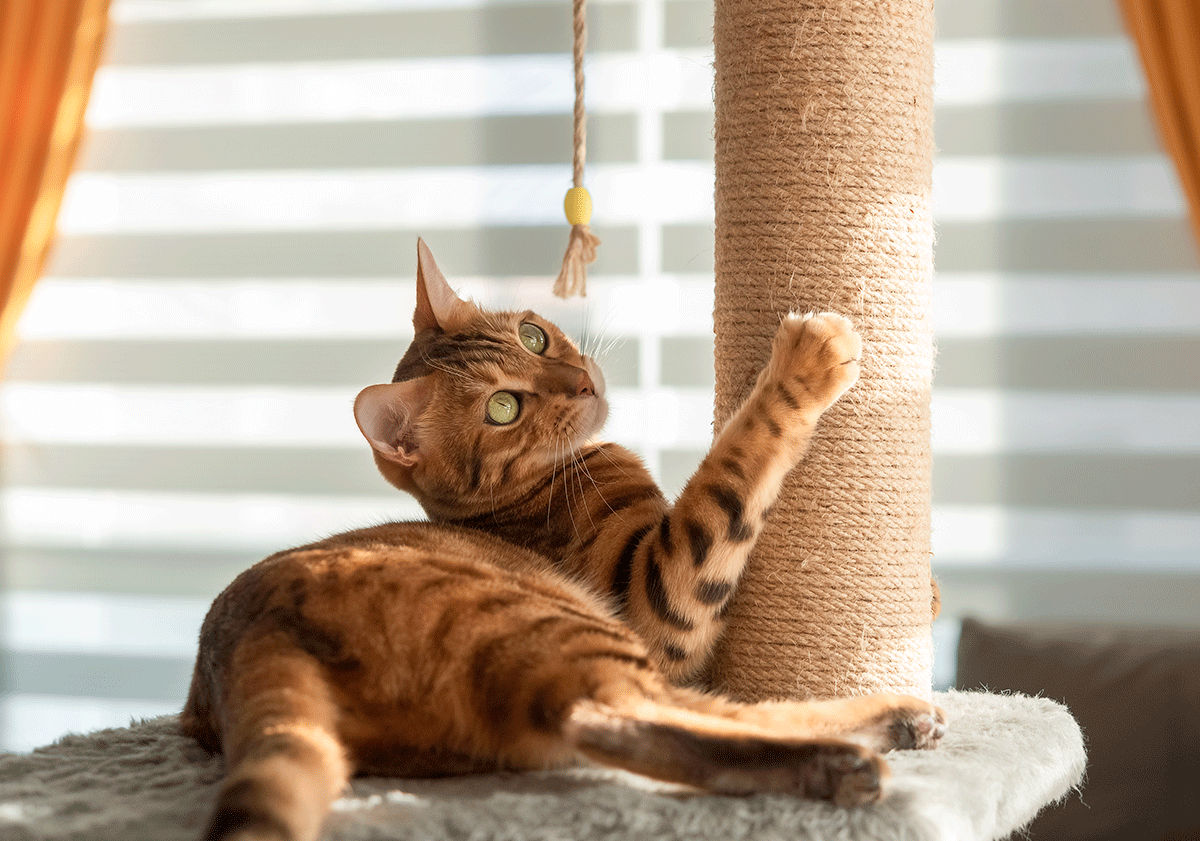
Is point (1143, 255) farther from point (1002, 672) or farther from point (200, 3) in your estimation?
point (200, 3)

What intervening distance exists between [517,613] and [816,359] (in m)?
0.40

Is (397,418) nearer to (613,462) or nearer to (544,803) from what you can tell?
(613,462)

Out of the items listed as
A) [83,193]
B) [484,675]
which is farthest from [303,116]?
[484,675]

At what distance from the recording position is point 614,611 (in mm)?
1119

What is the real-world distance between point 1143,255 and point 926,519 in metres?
1.66

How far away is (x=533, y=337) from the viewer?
135 cm

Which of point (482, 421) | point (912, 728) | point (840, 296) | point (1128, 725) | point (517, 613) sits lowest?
point (1128, 725)

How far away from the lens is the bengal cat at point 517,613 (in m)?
0.76

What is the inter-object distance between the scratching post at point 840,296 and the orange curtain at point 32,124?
8.02 ft

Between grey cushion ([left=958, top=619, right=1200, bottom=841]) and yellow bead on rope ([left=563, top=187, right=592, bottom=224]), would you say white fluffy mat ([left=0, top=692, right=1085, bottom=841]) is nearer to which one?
yellow bead on rope ([left=563, top=187, right=592, bottom=224])

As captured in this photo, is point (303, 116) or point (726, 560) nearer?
point (726, 560)

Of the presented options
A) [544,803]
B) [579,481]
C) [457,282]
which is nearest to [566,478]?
[579,481]

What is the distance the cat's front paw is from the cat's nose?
0.87 ft

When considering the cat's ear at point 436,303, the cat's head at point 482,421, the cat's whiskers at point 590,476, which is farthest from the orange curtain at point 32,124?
the cat's whiskers at point 590,476
